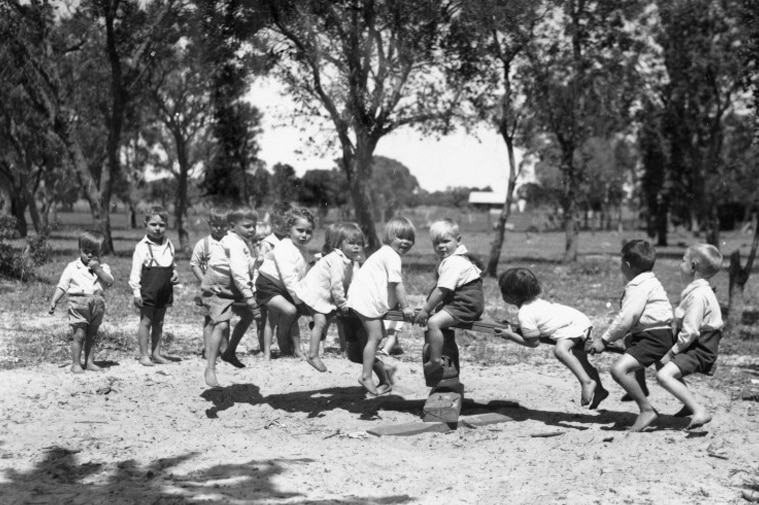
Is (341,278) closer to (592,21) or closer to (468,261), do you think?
(468,261)

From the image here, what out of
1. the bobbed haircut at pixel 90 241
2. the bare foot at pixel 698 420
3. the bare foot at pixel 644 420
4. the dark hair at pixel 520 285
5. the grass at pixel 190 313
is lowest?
the grass at pixel 190 313

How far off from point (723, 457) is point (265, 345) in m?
4.69

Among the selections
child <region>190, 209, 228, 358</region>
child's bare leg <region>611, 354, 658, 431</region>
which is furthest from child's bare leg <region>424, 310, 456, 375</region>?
child <region>190, 209, 228, 358</region>

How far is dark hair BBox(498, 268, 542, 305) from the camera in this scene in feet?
20.0

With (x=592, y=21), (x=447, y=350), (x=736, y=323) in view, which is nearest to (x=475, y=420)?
(x=447, y=350)

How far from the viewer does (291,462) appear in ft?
16.5

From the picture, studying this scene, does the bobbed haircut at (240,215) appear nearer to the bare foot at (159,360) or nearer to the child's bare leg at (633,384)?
the bare foot at (159,360)

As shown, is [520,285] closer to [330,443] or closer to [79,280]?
[330,443]

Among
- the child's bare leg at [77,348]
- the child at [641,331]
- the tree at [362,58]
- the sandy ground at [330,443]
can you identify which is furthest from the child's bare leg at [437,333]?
the tree at [362,58]

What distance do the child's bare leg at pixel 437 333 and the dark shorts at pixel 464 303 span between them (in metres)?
0.05

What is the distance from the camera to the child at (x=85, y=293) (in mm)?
7500

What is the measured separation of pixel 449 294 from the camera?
6148 mm

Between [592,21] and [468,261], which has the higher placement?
[592,21]

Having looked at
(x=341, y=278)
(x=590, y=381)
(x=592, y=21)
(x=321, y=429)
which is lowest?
(x=321, y=429)
